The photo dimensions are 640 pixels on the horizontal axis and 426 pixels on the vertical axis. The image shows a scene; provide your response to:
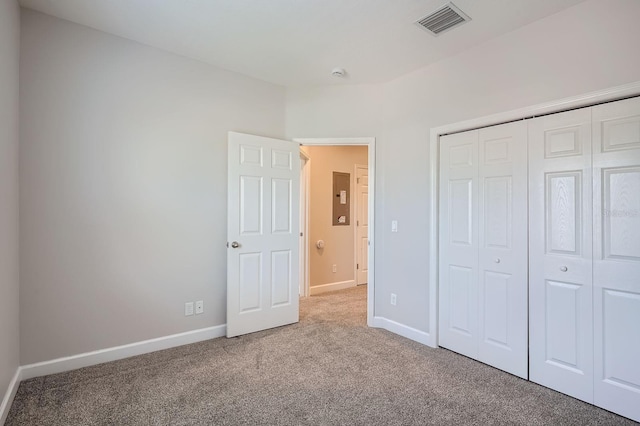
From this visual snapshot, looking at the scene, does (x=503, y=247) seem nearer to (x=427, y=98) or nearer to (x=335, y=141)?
(x=427, y=98)

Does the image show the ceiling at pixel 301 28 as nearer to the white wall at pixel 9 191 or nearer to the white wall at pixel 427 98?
the white wall at pixel 427 98

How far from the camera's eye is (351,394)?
7.09ft

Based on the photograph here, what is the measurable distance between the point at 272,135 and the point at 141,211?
1.54m

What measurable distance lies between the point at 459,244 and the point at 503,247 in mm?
367

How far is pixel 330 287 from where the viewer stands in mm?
5070

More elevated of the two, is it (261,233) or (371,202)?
(371,202)

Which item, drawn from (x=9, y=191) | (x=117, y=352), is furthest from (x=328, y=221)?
(x=9, y=191)

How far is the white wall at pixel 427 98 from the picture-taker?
81.1 inches

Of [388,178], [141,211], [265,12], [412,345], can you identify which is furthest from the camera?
[388,178]

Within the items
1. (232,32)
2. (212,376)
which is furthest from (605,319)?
(232,32)

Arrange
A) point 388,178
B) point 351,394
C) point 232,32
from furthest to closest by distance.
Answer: point 388,178 < point 232,32 < point 351,394

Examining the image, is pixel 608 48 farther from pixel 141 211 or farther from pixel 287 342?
pixel 141 211

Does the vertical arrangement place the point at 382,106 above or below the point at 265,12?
below

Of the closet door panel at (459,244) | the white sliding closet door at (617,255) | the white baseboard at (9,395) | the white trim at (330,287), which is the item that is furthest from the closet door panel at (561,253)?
the white baseboard at (9,395)
